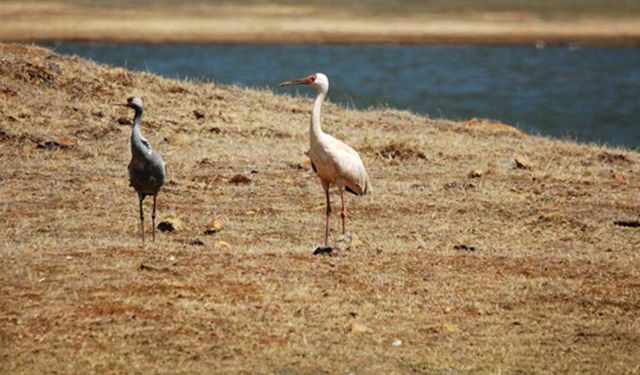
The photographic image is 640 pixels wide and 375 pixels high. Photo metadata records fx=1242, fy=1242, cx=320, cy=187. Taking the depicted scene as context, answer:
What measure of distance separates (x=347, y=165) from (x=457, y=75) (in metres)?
41.4

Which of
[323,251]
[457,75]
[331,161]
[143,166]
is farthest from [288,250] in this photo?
[457,75]

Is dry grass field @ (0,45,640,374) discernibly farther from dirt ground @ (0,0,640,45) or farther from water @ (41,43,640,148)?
dirt ground @ (0,0,640,45)

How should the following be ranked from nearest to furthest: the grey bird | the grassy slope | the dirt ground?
the grey bird, the dirt ground, the grassy slope

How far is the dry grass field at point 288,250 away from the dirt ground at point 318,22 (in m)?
39.8

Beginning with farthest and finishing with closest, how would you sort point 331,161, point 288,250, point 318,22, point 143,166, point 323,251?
1. point 318,22
2. point 331,161
3. point 143,166
4. point 288,250
5. point 323,251

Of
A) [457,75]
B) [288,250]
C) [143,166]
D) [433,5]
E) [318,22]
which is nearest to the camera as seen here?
[288,250]

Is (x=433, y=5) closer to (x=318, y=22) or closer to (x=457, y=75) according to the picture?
(x=318, y=22)

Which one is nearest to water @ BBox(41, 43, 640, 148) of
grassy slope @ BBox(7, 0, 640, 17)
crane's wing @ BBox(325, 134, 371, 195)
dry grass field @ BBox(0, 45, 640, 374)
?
grassy slope @ BBox(7, 0, 640, 17)

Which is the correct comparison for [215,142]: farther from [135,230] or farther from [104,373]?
[104,373]

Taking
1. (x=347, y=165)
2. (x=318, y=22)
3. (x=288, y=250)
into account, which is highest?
(x=347, y=165)

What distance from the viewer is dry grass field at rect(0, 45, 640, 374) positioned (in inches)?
374

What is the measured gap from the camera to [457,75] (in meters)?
53.7

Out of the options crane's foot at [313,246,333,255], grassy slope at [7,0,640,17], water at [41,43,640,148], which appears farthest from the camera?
grassy slope at [7,0,640,17]

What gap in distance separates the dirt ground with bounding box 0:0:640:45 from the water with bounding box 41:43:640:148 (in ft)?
8.41
